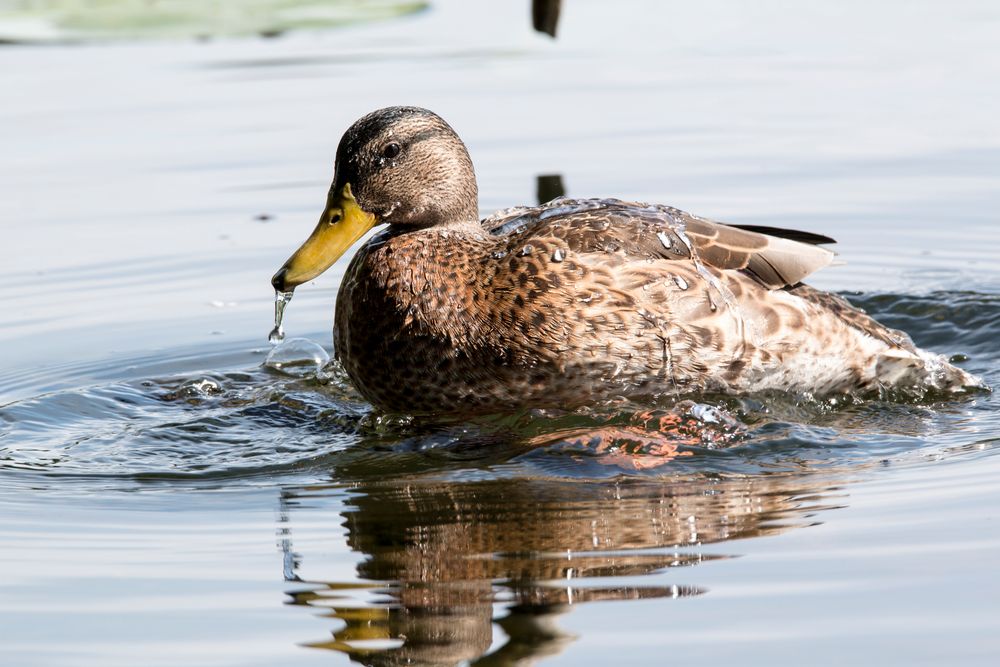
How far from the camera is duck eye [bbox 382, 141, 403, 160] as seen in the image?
6250 millimetres

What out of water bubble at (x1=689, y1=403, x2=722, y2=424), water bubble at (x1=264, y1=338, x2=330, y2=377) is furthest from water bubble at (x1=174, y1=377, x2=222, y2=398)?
water bubble at (x1=689, y1=403, x2=722, y2=424)

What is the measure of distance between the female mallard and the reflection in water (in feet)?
2.13

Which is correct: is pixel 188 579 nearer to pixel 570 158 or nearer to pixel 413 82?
pixel 570 158

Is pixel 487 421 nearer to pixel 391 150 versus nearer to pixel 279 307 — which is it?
pixel 279 307

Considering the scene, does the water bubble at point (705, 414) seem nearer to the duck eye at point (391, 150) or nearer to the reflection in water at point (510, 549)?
the reflection in water at point (510, 549)

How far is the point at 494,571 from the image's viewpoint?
461 centimetres

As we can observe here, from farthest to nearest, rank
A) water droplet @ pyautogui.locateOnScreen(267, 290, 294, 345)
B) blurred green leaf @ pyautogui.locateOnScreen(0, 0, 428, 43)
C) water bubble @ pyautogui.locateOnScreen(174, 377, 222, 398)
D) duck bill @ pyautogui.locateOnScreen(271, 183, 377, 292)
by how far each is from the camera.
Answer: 1. blurred green leaf @ pyautogui.locateOnScreen(0, 0, 428, 43)
2. water bubble @ pyautogui.locateOnScreen(174, 377, 222, 398)
3. water droplet @ pyautogui.locateOnScreen(267, 290, 294, 345)
4. duck bill @ pyautogui.locateOnScreen(271, 183, 377, 292)

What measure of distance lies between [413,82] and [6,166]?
3043 millimetres

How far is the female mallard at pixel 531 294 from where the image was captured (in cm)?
607

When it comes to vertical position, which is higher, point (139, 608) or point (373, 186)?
point (373, 186)

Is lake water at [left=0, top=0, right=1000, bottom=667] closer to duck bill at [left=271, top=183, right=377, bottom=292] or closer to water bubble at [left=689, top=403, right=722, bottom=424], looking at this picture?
water bubble at [left=689, top=403, right=722, bottom=424]

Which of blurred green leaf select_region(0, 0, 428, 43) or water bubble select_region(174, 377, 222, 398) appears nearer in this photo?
water bubble select_region(174, 377, 222, 398)

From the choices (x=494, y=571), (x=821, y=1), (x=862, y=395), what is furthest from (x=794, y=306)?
(x=821, y=1)

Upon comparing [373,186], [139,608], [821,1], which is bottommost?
[139,608]
